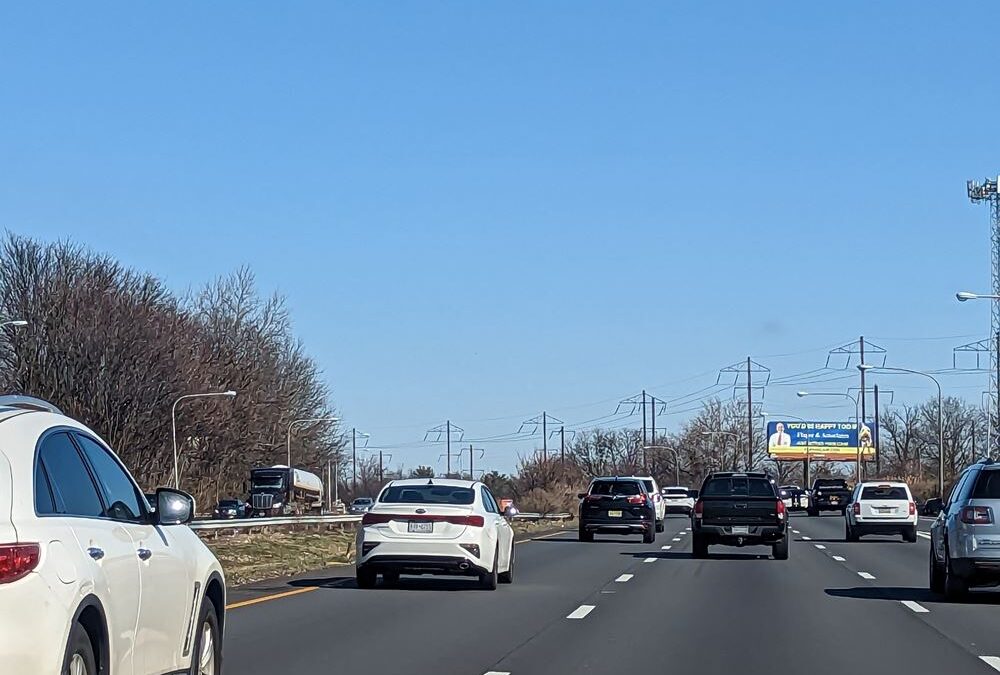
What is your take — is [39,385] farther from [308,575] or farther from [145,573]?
[145,573]

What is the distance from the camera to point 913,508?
42875mm

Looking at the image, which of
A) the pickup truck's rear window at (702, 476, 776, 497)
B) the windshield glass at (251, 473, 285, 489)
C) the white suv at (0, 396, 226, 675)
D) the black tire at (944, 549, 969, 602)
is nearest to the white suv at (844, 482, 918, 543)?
the pickup truck's rear window at (702, 476, 776, 497)

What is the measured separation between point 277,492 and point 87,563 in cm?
7377

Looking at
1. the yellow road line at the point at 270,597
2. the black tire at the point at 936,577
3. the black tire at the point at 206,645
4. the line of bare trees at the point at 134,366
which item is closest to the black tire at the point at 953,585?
the black tire at the point at 936,577

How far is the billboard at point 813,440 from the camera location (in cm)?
12231

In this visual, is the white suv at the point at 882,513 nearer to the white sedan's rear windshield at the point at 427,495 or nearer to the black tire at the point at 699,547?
the black tire at the point at 699,547

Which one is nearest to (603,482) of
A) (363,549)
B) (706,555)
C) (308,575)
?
(706,555)

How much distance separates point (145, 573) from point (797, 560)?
25.6m

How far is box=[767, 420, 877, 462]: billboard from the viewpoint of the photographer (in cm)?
12231

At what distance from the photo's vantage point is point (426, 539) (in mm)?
20734

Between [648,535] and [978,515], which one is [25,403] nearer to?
[978,515]

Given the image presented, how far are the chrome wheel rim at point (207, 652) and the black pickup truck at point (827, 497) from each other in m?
69.3

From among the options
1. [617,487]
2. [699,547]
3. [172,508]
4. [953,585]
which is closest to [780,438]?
[617,487]

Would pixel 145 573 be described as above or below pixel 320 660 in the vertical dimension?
→ above
